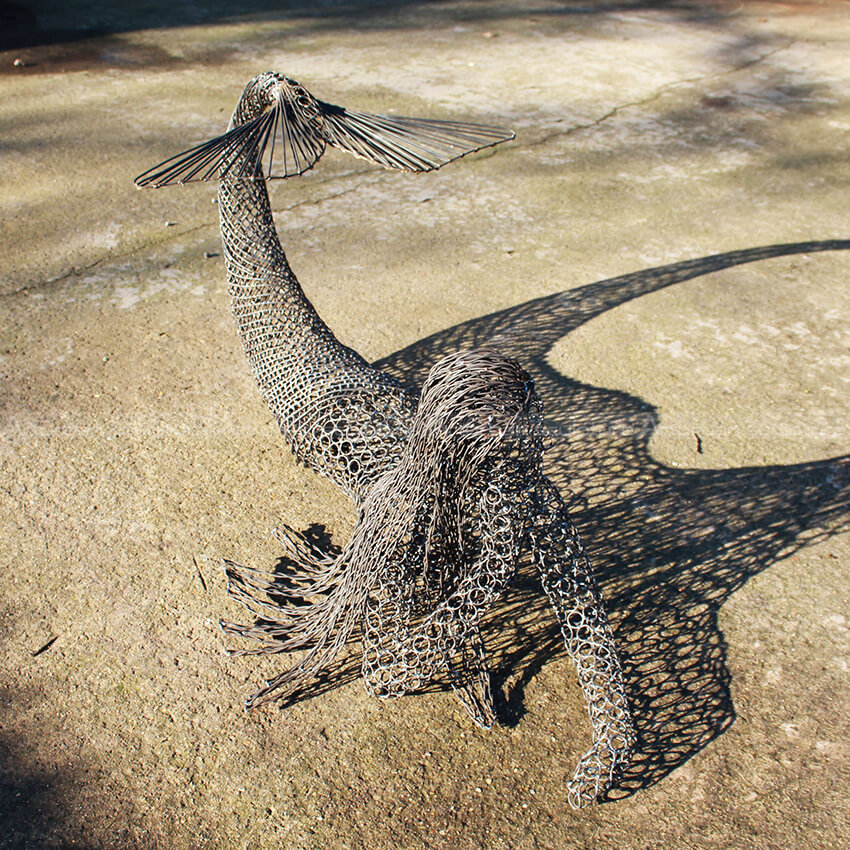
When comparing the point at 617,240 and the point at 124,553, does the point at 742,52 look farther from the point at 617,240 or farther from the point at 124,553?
the point at 124,553

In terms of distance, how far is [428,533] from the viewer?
194 centimetres

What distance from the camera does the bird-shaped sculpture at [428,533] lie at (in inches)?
71.7

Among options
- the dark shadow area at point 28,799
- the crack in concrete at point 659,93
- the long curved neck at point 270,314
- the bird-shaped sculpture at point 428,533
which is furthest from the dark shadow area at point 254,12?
the dark shadow area at point 28,799

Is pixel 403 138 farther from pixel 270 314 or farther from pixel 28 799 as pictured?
pixel 28 799

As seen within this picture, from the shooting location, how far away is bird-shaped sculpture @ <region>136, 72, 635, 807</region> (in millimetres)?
1820

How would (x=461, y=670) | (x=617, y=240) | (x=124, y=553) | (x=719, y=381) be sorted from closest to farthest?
(x=461, y=670) → (x=124, y=553) → (x=719, y=381) → (x=617, y=240)

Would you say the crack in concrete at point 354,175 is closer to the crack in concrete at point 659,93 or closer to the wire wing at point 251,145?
the crack in concrete at point 659,93

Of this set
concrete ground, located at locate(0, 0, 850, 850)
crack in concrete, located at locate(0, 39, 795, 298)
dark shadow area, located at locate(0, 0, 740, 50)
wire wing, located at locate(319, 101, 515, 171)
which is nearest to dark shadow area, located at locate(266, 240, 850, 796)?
concrete ground, located at locate(0, 0, 850, 850)

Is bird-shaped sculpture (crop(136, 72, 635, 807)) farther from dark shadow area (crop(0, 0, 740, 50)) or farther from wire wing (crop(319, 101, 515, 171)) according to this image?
dark shadow area (crop(0, 0, 740, 50))

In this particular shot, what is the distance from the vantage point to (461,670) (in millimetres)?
2148

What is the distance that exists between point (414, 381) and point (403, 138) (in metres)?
1.30

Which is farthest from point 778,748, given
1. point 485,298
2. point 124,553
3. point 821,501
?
point 485,298

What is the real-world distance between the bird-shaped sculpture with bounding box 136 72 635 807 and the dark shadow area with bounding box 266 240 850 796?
0.46 feet

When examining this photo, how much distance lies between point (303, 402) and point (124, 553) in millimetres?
686
